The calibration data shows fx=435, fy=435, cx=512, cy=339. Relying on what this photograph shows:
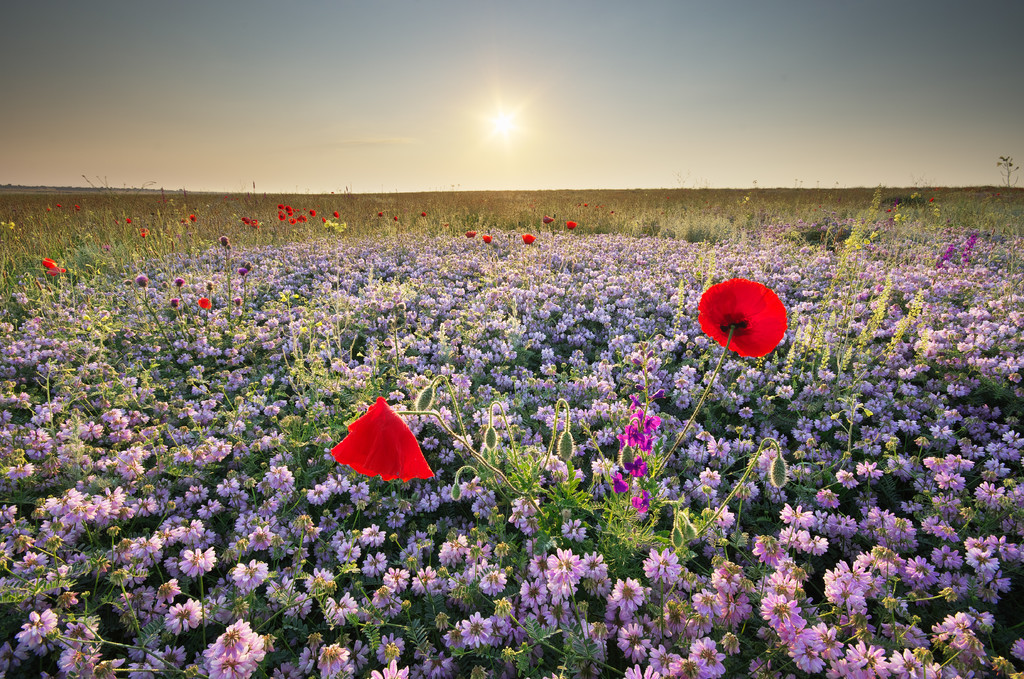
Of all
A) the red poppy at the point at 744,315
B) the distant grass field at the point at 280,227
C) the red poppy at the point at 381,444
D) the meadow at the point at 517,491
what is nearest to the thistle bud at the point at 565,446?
the meadow at the point at 517,491

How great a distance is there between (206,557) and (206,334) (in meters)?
3.64

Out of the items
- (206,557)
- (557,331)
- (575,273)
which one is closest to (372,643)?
(206,557)

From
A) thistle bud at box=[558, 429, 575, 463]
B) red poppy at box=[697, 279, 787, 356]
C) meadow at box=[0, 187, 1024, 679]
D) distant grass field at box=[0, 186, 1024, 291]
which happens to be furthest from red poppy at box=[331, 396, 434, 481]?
distant grass field at box=[0, 186, 1024, 291]

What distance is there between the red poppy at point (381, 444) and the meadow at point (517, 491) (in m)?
0.01

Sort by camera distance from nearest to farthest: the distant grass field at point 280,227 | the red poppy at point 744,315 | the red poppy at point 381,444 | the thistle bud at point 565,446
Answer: the red poppy at point 381,444, the red poppy at point 744,315, the thistle bud at point 565,446, the distant grass field at point 280,227

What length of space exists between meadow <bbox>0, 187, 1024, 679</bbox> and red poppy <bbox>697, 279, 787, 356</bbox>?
0.05 ft

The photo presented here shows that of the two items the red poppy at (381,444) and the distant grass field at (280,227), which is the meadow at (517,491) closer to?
the red poppy at (381,444)

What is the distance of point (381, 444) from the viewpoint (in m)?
1.55

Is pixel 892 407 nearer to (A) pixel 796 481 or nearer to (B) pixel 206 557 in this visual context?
(A) pixel 796 481

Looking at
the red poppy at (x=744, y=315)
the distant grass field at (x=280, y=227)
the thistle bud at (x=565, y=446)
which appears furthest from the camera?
the distant grass field at (x=280, y=227)

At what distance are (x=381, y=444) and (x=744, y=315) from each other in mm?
1541

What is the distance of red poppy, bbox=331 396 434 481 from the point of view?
5.07 feet

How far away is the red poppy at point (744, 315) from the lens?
5.88 ft

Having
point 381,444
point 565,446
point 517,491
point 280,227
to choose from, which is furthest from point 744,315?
point 280,227
